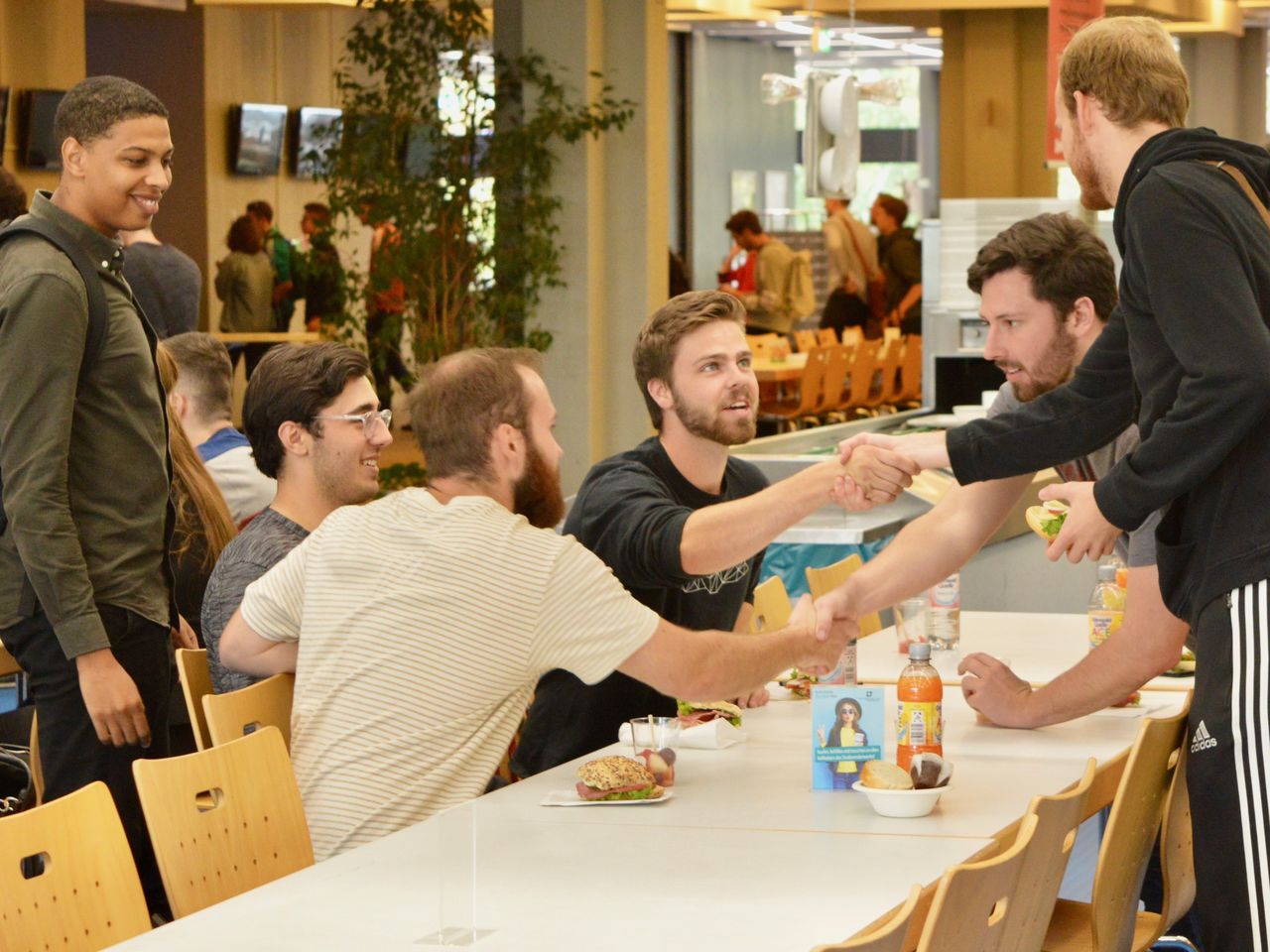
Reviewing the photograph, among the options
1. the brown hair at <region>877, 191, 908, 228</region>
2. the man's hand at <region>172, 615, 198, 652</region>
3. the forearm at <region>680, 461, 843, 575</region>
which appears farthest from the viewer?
the brown hair at <region>877, 191, 908, 228</region>

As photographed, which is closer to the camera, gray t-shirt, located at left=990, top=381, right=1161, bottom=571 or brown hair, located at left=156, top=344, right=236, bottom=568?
gray t-shirt, located at left=990, top=381, right=1161, bottom=571

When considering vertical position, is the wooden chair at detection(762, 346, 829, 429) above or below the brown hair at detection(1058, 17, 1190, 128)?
below

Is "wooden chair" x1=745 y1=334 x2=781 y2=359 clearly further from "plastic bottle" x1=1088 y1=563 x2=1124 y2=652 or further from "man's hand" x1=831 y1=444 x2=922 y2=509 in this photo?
"man's hand" x1=831 y1=444 x2=922 y2=509

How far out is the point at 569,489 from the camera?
1026 cm

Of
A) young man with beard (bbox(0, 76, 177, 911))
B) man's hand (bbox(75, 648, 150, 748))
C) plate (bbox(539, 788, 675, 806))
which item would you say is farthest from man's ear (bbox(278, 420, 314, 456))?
plate (bbox(539, 788, 675, 806))

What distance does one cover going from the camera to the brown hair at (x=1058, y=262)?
3.77 m

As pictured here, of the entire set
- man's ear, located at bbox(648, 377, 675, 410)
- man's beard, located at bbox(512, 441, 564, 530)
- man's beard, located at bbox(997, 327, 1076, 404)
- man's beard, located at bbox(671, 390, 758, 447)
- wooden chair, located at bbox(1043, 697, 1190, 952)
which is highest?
man's beard, located at bbox(997, 327, 1076, 404)

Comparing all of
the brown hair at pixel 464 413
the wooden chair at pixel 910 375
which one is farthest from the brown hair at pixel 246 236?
the brown hair at pixel 464 413

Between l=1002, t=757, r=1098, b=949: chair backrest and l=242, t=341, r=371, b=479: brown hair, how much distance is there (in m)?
1.86

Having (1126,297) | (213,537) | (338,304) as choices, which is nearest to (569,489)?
(338,304)

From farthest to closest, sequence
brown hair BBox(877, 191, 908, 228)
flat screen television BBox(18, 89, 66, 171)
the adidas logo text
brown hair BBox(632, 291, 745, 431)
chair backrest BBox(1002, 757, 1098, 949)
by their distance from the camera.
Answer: brown hair BBox(877, 191, 908, 228) < flat screen television BBox(18, 89, 66, 171) < brown hair BBox(632, 291, 745, 431) < the adidas logo text < chair backrest BBox(1002, 757, 1098, 949)

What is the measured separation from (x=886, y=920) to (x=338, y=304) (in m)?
8.62

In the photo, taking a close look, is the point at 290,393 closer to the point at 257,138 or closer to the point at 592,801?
the point at 592,801

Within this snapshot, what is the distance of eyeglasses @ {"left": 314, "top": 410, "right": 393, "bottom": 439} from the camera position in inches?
153
